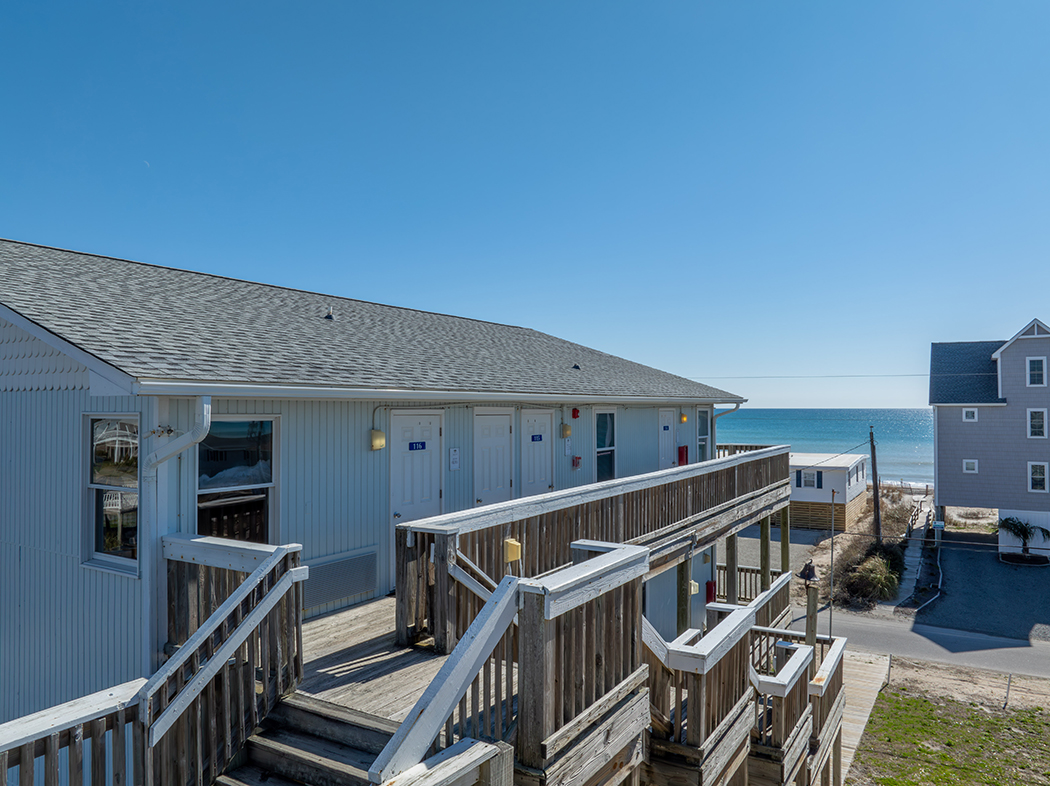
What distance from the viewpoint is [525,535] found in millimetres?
5820

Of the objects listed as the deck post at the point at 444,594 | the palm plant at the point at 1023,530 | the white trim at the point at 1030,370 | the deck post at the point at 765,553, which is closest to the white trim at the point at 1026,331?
the white trim at the point at 1030,370

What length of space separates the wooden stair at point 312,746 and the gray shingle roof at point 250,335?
9.39 ft

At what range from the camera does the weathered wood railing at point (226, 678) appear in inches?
142

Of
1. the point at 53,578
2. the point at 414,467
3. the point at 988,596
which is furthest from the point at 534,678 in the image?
the point at 988,596

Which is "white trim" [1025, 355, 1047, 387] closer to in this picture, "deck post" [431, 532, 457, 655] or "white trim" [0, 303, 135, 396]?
"deck post" [431, 532, 457, 655]

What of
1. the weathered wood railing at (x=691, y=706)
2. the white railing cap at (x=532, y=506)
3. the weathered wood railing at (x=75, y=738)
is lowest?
the weathered wood railing at (x=691, y=706)

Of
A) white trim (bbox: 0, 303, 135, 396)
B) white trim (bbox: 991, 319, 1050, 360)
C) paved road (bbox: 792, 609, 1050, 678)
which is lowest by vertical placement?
paved road (bbox: 792, 609, 1050, 678)

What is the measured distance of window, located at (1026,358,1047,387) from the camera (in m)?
26.9

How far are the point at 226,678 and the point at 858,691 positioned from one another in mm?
16167

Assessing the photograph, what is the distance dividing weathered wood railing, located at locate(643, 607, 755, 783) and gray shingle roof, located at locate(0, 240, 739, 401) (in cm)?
418

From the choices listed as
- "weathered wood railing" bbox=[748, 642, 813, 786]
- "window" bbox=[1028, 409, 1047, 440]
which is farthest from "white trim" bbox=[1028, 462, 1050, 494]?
"weathered wood railing" bbox=[748, 642, 813, 786]

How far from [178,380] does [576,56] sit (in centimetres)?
1211

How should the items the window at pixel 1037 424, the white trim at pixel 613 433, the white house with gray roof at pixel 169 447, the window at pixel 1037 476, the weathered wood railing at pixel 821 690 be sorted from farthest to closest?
1. the window at pixel 1037 476
2. the window at pixel 1037 424
3. the white trim at pixel 613 433
4. the weathered wood railing at pixel 821 690
5. the white house with gray roof at pixel 169 447

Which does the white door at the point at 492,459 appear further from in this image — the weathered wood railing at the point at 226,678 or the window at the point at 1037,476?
the window at the point at 1037,476
